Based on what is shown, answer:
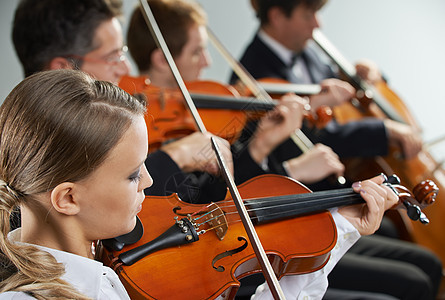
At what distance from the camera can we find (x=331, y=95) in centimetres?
153

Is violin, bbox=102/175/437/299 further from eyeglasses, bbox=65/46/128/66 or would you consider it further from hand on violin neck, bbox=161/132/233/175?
eyeglasses, bbox=65/46/128/66

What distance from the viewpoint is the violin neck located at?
2.48 ft

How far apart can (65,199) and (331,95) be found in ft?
3.59

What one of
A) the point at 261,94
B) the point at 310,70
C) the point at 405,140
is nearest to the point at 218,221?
the point at 261,94

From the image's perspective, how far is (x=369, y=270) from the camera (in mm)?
1174

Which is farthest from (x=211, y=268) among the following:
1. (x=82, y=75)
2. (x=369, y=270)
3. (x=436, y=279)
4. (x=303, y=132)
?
(x=436, y=279)

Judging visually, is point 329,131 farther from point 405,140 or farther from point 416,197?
point 416,197

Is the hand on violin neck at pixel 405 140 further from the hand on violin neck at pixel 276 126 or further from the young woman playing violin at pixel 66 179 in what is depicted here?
the young woman playing violin at pixel 66 179

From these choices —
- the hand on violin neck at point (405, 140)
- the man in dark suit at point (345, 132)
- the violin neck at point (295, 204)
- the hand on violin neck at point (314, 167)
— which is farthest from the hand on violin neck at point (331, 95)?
the violin neck at point (295, 204)

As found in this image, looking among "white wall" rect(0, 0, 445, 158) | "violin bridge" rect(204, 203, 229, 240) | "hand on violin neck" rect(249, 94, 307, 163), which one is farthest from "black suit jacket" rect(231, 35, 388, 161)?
"white wall" rect(0, 0, 445, 158)

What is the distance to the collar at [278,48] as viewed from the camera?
168 centimetres

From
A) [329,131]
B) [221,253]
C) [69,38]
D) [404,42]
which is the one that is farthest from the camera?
[404,42]

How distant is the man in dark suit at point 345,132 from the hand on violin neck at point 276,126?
0.12 m

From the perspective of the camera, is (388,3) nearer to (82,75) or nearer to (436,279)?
(436,279)
